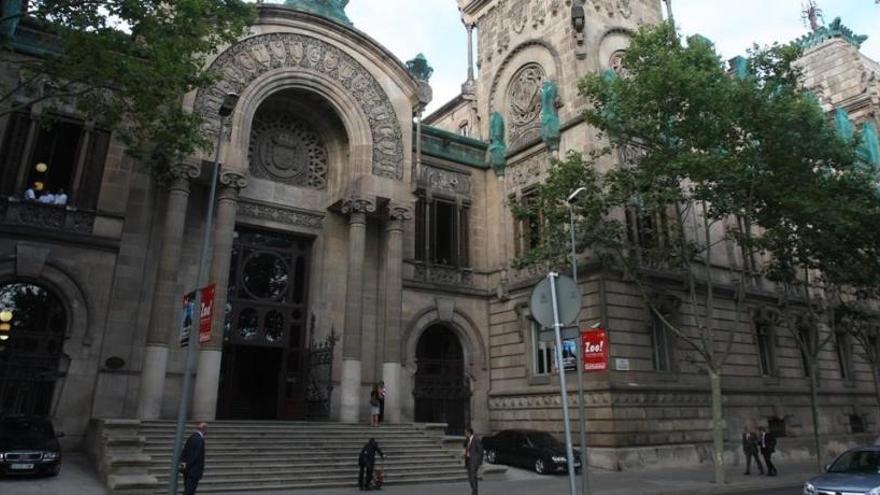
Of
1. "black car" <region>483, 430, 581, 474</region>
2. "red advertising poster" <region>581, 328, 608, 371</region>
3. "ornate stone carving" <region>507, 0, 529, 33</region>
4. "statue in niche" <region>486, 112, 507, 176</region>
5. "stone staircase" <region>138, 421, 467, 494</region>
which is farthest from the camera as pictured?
"ornate stone carving" <region>507, 0, 529, 33</region>

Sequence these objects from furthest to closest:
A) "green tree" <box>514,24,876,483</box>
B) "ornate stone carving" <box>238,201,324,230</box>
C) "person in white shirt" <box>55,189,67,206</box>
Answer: "ornate stone carving" <box>238,201,324,230</box>
"person in white shirt" <box>55,189,67,206</box>
"green tree" <box>514,24,876,483</box>

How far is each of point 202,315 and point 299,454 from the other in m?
6.75

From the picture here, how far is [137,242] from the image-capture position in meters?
20.5

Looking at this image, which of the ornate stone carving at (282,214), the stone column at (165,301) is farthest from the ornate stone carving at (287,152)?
the stone column at (165,301)

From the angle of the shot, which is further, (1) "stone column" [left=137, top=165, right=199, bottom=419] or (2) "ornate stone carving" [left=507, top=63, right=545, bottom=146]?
(2) "ornate stone carving" [left=507, top=63, right=545, bottom=146]

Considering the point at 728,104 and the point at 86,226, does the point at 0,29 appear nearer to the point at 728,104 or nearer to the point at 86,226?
the point at 86,226

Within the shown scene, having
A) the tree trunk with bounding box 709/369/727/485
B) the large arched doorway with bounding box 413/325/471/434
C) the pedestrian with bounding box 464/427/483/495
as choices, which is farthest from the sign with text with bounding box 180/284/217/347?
the tree trunk with bounding box 709/369/727/485

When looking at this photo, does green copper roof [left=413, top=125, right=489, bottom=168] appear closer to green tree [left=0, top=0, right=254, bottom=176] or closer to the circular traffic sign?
green tree [left=0, top=0, right=254, bottom=176]

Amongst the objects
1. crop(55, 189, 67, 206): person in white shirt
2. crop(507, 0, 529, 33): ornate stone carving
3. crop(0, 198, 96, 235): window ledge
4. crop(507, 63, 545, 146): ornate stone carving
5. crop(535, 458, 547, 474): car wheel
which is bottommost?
crop(535, 458, 547, 474): car wheel

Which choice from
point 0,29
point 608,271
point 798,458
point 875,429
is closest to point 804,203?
point 608,271

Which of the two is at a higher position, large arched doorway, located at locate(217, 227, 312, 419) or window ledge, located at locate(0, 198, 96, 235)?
window ledge, located at locate(0, 198, 96, 235)

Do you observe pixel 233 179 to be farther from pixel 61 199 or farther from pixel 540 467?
pixel 540 467

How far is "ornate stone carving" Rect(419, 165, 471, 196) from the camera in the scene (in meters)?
28.0

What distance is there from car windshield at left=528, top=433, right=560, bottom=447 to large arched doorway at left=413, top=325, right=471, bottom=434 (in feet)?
17.0
